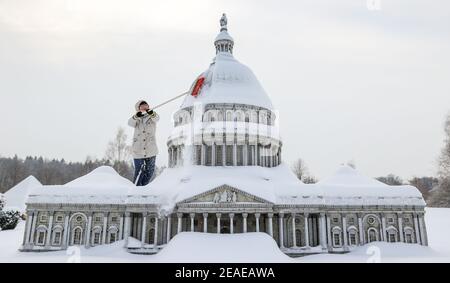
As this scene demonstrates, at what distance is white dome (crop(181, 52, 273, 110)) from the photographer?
180ft

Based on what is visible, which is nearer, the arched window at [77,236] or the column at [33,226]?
the column at [33,226]

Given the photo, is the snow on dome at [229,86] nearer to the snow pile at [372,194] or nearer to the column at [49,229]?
the snow pile at [372,194]

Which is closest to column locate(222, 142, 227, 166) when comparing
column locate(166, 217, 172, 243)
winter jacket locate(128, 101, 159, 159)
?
column locate(166, 217, 172, 243)

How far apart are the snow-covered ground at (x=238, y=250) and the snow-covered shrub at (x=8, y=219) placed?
4.55 ft

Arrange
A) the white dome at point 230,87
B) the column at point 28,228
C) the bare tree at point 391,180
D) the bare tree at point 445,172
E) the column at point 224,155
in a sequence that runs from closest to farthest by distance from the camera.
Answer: the column at point 28,228 → the bare tree at point 445,172 → the column at point 224,155 → the white dome at point 230,87 → the bare tree at point 391,180

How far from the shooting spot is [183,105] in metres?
57.8

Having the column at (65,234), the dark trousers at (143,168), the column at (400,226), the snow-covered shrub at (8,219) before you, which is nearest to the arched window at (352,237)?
the column at (400,226)

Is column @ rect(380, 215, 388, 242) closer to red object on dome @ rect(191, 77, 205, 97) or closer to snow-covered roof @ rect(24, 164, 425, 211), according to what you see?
snow-covered roof @ rect(24, 164, 425, 211)

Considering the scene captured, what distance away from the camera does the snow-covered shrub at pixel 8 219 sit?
5288cm

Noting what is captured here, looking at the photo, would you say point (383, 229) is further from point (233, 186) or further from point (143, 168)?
point (143, 168)

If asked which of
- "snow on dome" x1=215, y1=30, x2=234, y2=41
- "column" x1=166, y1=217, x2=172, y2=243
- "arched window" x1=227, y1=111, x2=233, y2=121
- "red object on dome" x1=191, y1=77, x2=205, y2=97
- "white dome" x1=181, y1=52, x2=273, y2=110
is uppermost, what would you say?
"snow on dome" x1=215, y1=30, x2=234, y2=41

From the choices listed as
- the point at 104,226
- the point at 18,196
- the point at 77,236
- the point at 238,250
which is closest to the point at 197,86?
the point at 238,250
